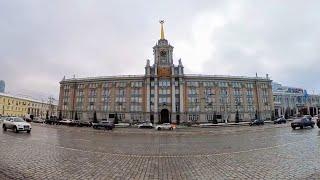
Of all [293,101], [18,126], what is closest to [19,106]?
[18,126]

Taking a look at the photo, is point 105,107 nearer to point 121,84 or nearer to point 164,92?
point 121,84

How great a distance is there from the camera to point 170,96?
91250 millimetres

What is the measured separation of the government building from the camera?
9038 cm

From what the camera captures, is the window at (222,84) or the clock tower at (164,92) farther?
the window at (222,84)

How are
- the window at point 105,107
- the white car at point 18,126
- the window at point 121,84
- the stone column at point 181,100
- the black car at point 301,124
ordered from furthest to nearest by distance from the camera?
the window at point 105,107 → the window at point 121,84 → the stone column at point 181,100 → the black car at point 301,124 → the white car at point 18,126

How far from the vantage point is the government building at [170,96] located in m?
90.4

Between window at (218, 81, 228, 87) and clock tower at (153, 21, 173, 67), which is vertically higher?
clock tower at (153, 21, 173, 67)

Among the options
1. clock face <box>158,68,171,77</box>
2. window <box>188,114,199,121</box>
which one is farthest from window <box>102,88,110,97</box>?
window <box>188,114,199,121</box>

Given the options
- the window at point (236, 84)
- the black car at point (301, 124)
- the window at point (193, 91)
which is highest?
the window at point (236, 84)

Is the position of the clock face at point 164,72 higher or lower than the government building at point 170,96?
higher

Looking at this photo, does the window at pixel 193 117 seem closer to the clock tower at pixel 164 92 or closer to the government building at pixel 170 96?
the government building at pixel 170 96

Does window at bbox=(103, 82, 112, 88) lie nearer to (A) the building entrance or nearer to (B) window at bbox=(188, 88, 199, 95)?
(A) the building entrance

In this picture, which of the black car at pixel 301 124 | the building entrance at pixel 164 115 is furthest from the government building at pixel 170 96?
the black car at pixel 301 124

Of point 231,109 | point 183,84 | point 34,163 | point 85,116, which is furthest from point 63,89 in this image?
point 34,163
